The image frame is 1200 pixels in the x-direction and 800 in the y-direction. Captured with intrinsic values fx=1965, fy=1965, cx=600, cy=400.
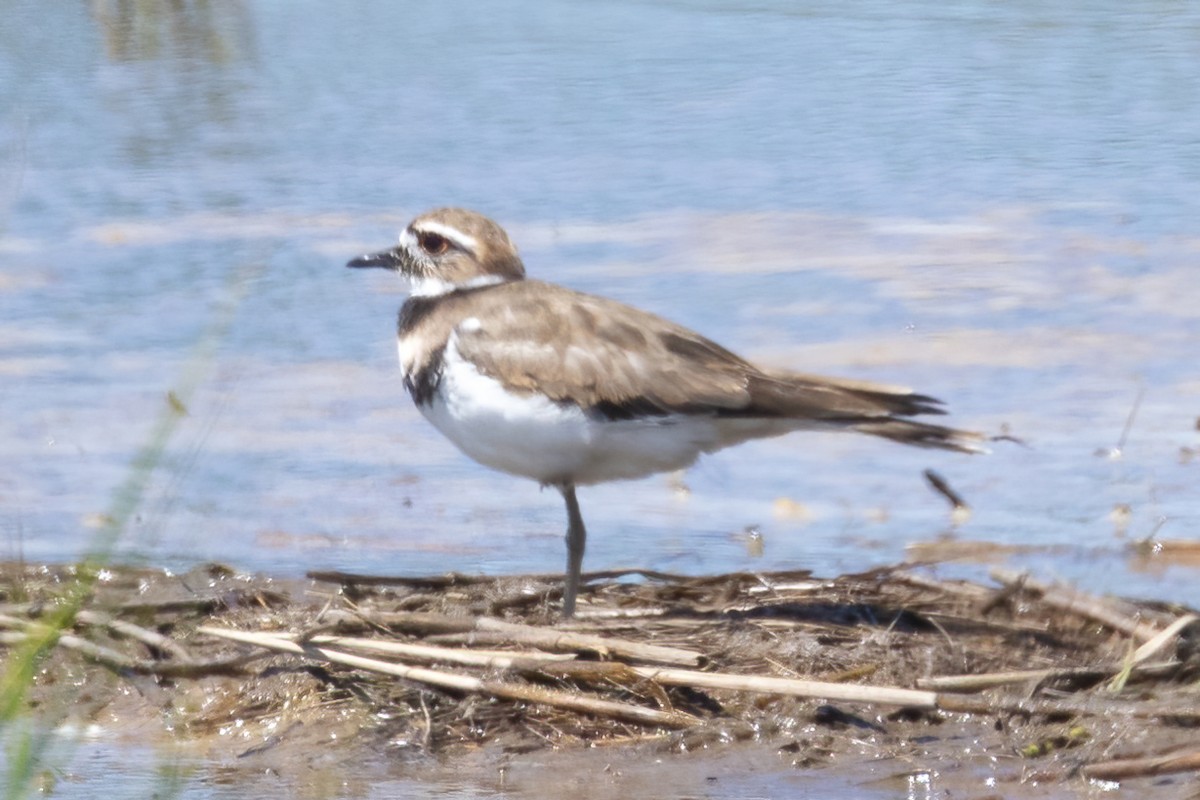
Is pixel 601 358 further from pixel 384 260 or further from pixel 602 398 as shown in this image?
pixel 384 260

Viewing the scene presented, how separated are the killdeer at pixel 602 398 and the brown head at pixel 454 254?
1.69 ft

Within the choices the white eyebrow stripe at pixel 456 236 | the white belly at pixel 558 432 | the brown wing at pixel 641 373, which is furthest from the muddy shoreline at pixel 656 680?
the white eyebrow stripe at pixel 456 236

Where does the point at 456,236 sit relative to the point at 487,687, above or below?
above

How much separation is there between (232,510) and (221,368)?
4.18ft

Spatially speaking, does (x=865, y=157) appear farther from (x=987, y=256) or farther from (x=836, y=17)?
(x=836, y=17)

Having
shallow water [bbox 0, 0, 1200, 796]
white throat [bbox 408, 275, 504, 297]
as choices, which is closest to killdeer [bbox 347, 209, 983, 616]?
white throat [bbox 408, 275, 504, 297]

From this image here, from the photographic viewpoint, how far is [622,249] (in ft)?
32.1

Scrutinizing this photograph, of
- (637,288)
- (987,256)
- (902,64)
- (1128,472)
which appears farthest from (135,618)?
(902,64)

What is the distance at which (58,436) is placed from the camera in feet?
24.7

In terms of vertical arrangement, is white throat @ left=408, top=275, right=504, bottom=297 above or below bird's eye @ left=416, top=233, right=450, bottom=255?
below

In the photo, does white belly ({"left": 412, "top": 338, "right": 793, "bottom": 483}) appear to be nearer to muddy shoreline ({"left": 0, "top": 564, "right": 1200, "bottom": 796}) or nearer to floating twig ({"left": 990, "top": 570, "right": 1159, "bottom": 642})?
muddy shoreline ({"left": 0, "top": 564, "right": 1200, "bottom": 796})

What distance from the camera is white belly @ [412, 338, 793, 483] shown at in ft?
18.1

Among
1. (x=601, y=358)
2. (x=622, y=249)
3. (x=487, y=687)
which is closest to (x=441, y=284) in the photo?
(x=601, y=358)

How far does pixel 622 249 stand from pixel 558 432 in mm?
4338
